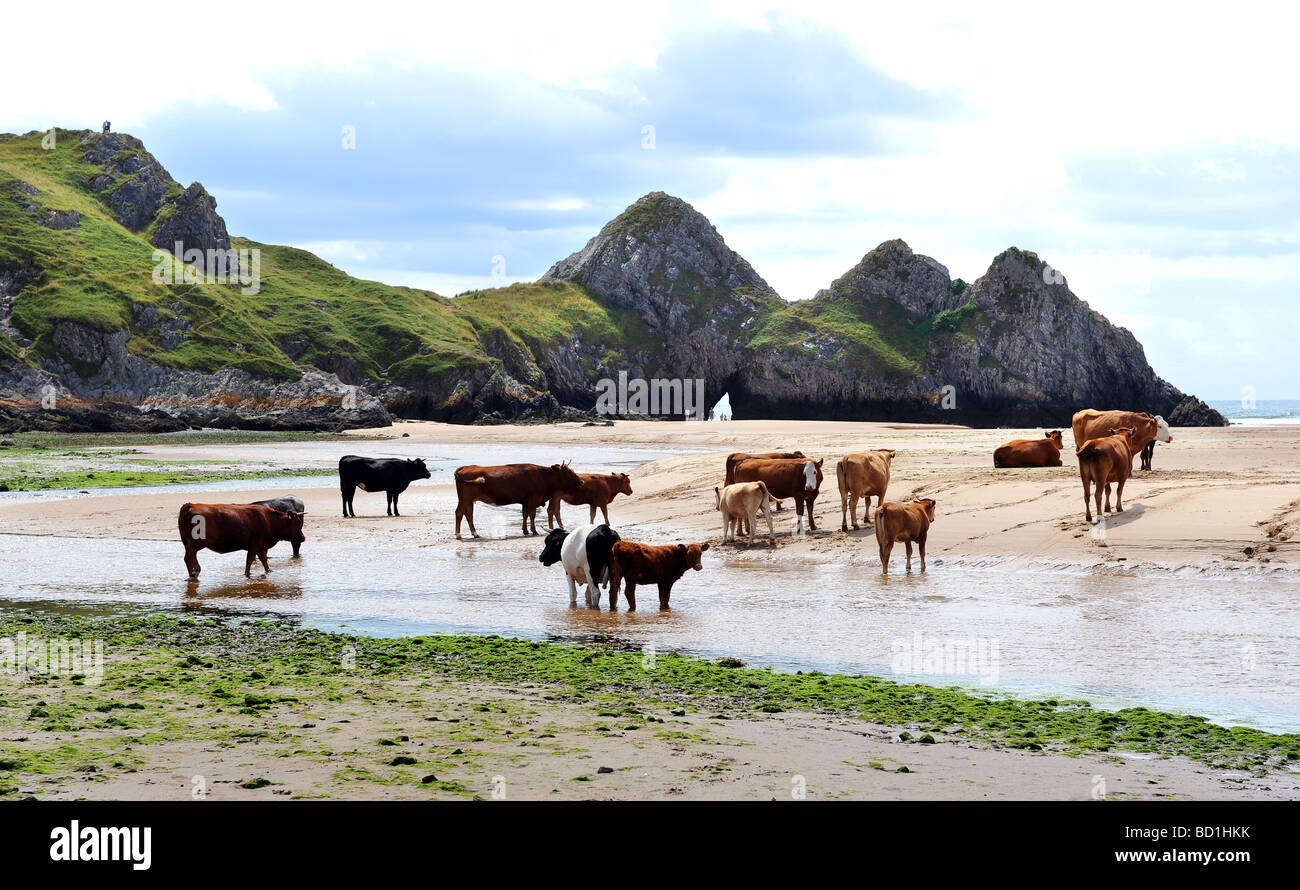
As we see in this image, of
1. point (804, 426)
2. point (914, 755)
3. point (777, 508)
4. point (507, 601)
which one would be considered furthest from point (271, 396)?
point (914, 755)

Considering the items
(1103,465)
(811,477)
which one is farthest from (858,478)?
(1103,465)

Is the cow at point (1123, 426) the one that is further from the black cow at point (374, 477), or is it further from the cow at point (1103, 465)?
the black cow at point (374, 477)

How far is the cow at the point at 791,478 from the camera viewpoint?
2220 cm

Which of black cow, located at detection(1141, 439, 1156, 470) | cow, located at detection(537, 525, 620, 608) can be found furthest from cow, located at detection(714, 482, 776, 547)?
black cow, located at detection(1141, 439, 1156, 470)

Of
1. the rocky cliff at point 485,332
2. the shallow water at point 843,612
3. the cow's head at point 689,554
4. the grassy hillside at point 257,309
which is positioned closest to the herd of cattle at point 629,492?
the cow's head at point 689,554

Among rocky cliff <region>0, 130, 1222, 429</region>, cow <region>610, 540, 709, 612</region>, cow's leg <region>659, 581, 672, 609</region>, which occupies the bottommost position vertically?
cow's leg <region>659, 581, 672, 609</region>

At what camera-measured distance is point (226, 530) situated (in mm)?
18062

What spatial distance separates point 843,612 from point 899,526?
3.52 m

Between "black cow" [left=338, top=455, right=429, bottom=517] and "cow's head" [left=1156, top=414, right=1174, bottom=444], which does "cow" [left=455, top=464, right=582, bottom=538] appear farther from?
"cow's head" [left=1156, top=414, right=1174, bottom=444]

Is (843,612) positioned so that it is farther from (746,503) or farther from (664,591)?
(746,503)

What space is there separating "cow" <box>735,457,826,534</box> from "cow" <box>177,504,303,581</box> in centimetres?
975

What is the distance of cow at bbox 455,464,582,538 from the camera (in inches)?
957

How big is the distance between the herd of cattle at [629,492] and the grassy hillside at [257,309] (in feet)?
305
